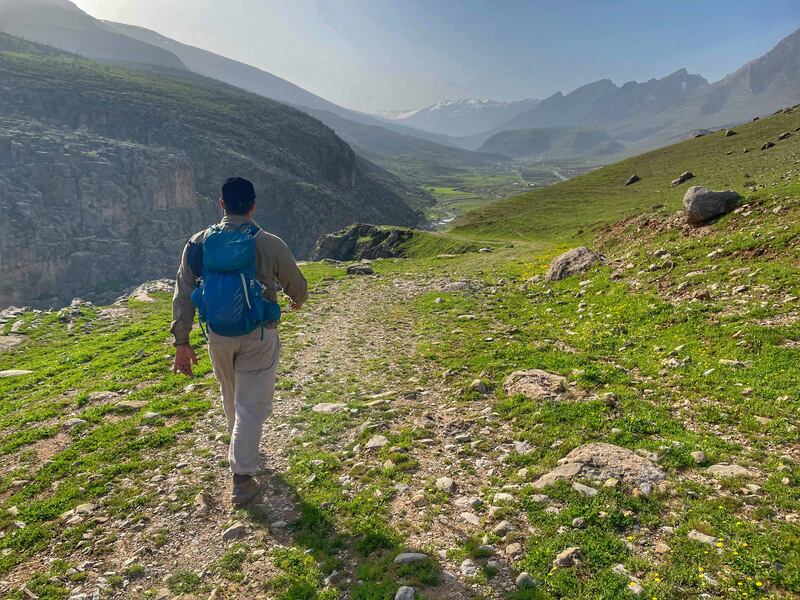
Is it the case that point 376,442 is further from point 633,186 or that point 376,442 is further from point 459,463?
point 633,186

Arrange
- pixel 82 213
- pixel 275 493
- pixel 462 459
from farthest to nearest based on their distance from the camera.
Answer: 1. pixel 82 213
2. pixel 462 459
3. pixel 275 493

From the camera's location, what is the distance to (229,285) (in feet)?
21.6

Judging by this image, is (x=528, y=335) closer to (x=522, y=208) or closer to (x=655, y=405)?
(x=655, y=405)

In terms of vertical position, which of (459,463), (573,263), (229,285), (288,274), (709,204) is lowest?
(459,463)

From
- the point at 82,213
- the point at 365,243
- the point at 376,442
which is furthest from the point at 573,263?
the point at 82,213

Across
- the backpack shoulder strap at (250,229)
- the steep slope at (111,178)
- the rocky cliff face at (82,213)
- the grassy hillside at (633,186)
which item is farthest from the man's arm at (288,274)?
the steep slope at (111,178)

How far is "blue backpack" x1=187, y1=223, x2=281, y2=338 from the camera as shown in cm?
656

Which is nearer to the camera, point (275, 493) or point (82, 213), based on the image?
point (275, 493)

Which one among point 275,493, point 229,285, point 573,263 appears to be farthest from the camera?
point 573,263

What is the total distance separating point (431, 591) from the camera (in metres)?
5.21

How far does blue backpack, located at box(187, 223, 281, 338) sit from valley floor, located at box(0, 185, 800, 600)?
126 inches

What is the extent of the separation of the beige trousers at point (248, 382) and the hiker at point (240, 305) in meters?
0.02

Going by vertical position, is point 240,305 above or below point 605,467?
above

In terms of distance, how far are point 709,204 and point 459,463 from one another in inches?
809
